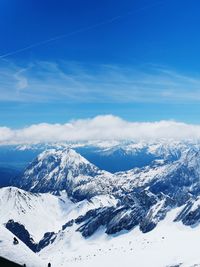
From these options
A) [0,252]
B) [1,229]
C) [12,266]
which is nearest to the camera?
[12,266]

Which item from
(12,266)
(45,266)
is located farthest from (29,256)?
(12,266)

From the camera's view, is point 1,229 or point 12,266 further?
point 1,229

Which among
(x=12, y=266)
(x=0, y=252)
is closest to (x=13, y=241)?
(x=0, y=252)

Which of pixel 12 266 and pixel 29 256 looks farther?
pixel 29 256

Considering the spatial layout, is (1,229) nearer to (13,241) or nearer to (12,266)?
(13,241)

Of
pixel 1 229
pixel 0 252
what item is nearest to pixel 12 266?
pixel 0 252

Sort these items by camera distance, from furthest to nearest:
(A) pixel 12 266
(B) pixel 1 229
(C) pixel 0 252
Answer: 1. (B) pixel 1 229
2. (C) pixel 0 252
3. (A) pixel 12 266

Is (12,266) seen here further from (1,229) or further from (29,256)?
(1,229)
